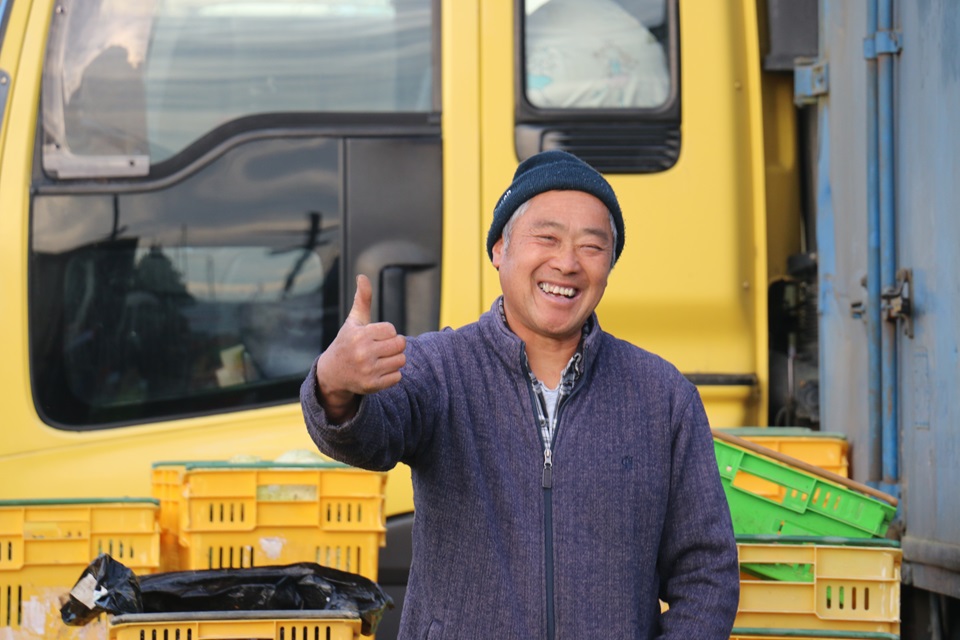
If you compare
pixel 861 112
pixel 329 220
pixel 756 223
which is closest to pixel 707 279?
pixel 756 223

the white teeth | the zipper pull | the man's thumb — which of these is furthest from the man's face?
the man's thumb

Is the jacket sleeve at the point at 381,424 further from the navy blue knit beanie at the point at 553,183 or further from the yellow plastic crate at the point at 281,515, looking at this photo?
the yellow plastic crate at the point at 281,515

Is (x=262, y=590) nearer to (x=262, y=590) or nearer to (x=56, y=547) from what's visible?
(x=262, y=590)

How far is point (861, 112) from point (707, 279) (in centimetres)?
61

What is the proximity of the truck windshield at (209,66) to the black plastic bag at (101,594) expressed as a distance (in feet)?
4.46

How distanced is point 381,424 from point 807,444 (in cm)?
184

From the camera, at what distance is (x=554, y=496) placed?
217 centimetres

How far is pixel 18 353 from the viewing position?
381 cm

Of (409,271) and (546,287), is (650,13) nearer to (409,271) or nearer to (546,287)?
(409,271)

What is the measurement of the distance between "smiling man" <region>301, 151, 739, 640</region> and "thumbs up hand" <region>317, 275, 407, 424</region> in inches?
0.4

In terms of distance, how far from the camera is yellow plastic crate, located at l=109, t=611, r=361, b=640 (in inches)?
107

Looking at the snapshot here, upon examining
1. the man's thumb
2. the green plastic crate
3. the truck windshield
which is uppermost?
the truck windshield

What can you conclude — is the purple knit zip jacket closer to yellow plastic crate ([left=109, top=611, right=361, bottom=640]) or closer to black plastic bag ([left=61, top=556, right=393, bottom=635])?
yellow plastic crate ([left=109, top=611, right=361, bottom=640])

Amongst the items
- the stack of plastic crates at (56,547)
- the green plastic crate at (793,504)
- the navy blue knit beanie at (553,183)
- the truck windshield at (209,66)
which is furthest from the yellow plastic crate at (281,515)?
the navy blue knit beanie at (553,183)
